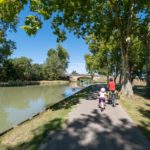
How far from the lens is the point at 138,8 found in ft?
79.2

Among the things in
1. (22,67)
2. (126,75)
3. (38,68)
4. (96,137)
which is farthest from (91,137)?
(38,68)

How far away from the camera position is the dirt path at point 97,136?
8.24 m

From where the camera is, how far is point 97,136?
9320mm

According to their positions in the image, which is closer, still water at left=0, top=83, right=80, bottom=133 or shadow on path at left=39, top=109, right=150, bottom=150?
shadow on path at left=39, top=109, right=150, bottom=150

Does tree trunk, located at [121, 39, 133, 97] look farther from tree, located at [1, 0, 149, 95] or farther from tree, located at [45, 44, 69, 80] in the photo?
tree, located at [45, 44, 69, 80]

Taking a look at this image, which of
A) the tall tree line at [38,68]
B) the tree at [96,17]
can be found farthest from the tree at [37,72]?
the tree at [96,17]

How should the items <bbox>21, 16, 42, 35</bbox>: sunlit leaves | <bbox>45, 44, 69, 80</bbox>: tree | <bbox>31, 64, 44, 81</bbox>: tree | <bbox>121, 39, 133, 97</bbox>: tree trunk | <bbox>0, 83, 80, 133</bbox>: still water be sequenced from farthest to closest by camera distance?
<bbox>45, 44, 69, 80</bbox>: tree < <bbox>31, 64, 44, 81</bbox>: tree < <bbox>121, 39, 133, 97</bbox>: tree trunk < <bbox>0, 83, 80, 133</bbox>: still water < <bbox>21, 16, 42, 35</bbox>: sunlit leaves

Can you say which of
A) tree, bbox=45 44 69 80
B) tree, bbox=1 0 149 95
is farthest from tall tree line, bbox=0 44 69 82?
tree, bbox=1 0 149 95

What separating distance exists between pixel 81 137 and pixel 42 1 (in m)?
9.70

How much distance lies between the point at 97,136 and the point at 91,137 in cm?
23

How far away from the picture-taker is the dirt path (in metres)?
8.24

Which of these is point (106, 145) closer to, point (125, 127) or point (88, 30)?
point (125, 127)

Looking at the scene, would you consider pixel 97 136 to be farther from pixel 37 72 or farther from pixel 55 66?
pixel 55 66

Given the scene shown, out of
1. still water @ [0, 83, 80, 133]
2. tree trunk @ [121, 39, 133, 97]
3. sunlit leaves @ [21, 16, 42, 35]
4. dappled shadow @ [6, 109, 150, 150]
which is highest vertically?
sunlit leaves @ [21, 16, 42, 35]
